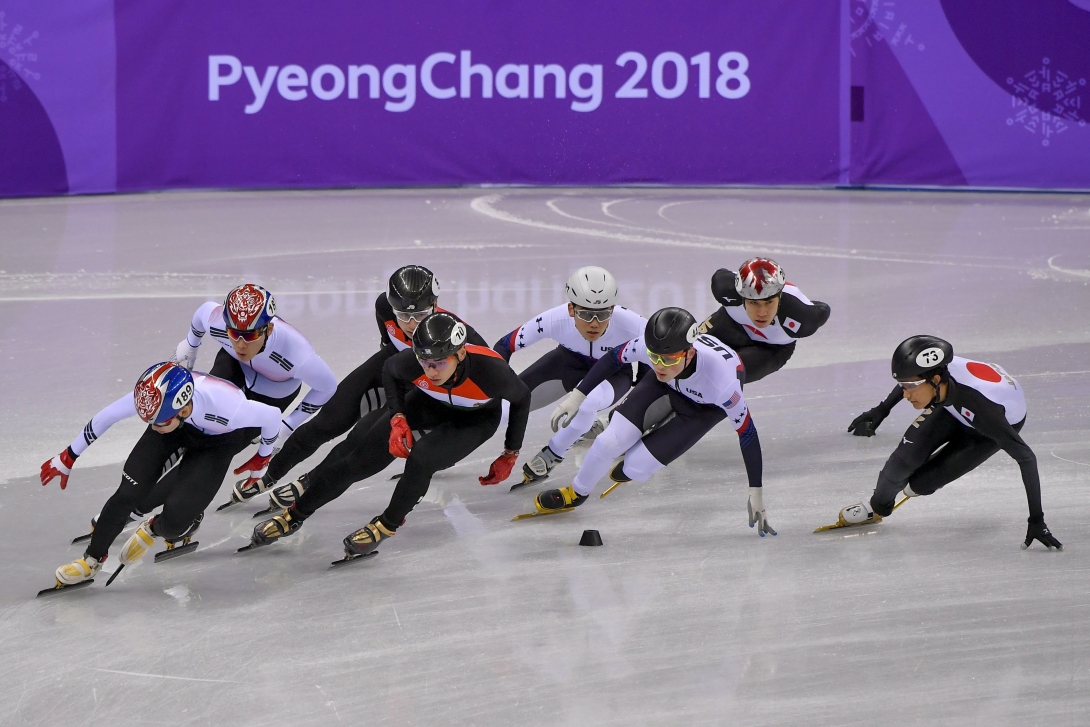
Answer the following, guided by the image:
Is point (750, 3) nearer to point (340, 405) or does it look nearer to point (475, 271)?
point (475, 271)

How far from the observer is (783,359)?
6398 mm

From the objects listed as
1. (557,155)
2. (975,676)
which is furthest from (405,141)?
(975,676)

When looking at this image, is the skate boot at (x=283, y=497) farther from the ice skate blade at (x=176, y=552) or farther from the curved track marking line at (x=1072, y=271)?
the curved track marking line at (x=1072, y=271)

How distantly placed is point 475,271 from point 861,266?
3328 millimetres

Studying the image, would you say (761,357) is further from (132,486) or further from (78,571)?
(78,571)

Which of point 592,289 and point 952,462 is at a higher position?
point 592,289

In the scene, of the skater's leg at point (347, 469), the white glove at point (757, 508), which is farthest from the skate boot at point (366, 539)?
the white glove at point (757, 508)

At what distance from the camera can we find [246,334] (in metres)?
4.94

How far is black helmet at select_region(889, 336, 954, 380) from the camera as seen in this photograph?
4.34 metres

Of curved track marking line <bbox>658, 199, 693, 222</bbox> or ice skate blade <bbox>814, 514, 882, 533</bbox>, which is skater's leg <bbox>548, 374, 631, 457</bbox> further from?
curved track marking line <bbox>658, 199, 693, 222</bbox>

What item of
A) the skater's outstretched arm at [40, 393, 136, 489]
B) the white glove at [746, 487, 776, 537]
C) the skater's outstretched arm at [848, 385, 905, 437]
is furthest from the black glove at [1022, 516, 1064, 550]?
the skater's outstretched arm at [40, 393, 136, 489]

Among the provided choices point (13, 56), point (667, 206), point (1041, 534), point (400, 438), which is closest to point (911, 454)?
point (1041, 534)

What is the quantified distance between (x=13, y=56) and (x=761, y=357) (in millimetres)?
11378

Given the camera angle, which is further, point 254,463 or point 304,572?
point 254,463
